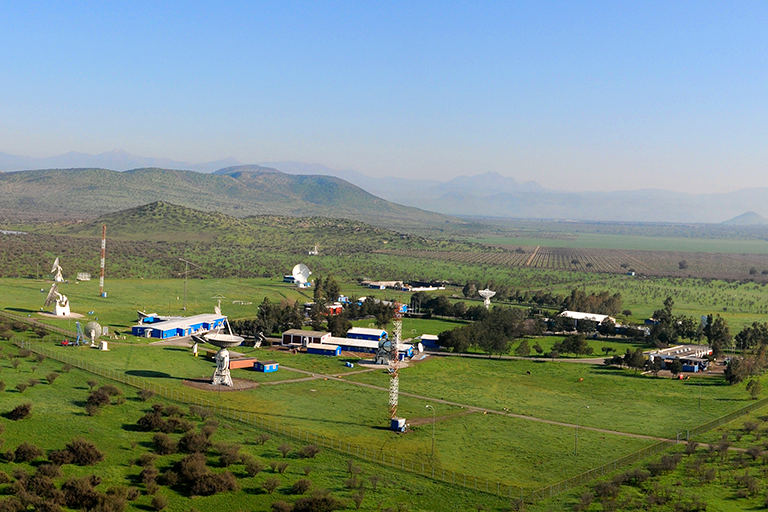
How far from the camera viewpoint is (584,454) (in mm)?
60438

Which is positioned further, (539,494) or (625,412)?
(625,412)

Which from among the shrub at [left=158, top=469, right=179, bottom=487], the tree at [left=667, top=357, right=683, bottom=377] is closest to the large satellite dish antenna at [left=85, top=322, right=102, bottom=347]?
the shrub at [left=158, top=469, right=179, bottom=487]

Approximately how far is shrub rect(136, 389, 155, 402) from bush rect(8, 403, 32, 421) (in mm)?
10252

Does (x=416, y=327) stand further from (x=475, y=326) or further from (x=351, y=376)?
(x=351, y=376)

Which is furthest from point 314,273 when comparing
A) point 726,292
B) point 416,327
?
point 726,292

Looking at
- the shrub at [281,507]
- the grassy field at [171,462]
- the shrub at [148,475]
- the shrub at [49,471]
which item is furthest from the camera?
the shrub at [148,475]

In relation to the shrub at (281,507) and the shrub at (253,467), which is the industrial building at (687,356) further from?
the shrub at (281,507)

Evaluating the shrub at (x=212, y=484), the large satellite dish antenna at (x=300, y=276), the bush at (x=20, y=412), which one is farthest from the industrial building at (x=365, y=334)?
the large satellite dish antenna at (x=300, y=276)

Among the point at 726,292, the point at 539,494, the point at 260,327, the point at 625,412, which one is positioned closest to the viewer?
the point at 539,494

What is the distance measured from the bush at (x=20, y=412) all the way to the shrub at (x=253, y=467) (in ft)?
66.4

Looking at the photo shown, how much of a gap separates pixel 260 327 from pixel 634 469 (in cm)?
6325

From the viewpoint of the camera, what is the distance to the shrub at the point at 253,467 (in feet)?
171

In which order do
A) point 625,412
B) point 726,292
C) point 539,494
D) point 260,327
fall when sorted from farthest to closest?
point 726,292, point 260,327, point 625,412, point 539,494

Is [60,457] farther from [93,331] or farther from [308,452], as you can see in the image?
[93,331]
